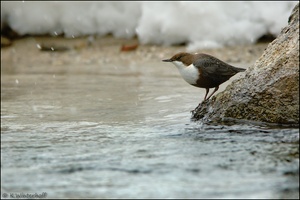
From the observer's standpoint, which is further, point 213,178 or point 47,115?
point 47,115

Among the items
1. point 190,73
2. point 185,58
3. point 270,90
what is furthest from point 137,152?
point 185,58

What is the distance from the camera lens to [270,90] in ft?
17.0

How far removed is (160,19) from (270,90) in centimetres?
579

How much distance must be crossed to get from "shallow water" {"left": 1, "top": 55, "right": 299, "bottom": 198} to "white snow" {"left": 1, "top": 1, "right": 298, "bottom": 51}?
339cm

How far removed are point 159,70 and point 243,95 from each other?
14.3 ft

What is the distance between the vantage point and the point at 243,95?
5352mm

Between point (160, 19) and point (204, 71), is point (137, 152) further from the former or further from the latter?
point (160, 19)

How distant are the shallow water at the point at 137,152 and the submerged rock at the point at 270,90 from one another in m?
0.16

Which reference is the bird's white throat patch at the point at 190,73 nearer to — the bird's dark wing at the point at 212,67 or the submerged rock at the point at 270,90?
the bird's dark wing at the point at 212,67

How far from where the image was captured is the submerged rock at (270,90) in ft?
16.7

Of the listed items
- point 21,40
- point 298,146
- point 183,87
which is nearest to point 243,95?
point 298,146

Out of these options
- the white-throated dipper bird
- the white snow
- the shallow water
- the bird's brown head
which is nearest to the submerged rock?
the shallow water

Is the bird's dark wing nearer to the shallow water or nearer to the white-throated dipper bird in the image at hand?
the white-throated dipper bird

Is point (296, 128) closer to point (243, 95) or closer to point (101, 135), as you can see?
point (243, 95)
